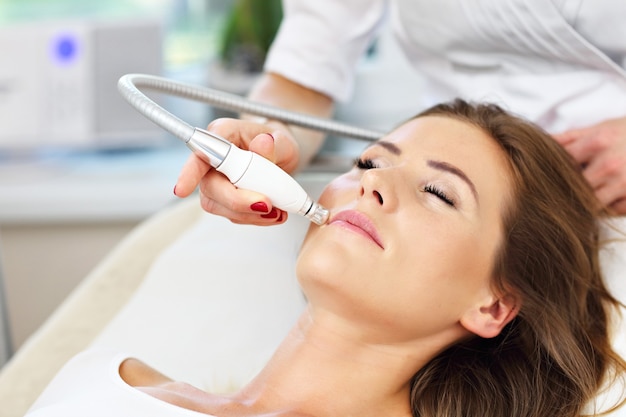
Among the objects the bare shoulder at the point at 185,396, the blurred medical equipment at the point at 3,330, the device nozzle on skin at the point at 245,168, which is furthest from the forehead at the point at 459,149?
the blurred medical equipment at the point at 3,330

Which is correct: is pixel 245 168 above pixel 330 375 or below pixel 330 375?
above

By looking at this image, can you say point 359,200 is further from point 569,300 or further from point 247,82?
point 247,82

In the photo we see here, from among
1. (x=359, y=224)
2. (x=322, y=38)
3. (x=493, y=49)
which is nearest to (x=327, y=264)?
(x=359, y=224)

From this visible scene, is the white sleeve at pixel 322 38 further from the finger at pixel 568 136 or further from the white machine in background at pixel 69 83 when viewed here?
the white machine in background at pixel 69 83

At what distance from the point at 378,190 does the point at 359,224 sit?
0.15 feet

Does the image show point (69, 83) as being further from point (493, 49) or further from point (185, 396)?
point (185, 396)

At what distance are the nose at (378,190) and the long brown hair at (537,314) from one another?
6.8 inches

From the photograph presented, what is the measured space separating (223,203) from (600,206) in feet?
1.83

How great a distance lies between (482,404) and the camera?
112cm

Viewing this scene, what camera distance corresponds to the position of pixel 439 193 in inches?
41.8

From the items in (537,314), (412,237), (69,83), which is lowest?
(69,83)

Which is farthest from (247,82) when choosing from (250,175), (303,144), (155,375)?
(250,175)

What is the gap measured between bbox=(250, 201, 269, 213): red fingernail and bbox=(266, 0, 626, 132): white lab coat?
56cm

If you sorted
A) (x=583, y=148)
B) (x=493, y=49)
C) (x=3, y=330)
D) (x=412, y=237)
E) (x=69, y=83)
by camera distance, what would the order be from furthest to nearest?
1. (x=69, y=83)
2. (x=3, y=330)
3. (x=493, y=49)
4. (x=583, y=148)
5. (x=412, y=237)
